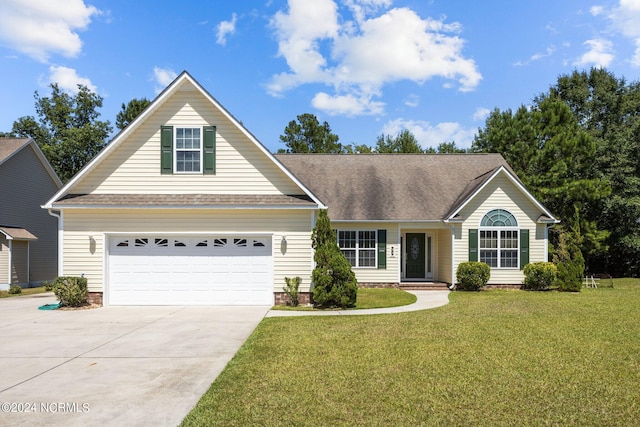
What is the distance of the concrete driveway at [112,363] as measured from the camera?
5246mm

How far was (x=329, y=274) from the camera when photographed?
13.4m

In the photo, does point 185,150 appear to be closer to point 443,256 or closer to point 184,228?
point 184,228

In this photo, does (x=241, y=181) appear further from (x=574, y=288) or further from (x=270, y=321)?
(x=574, y=288)

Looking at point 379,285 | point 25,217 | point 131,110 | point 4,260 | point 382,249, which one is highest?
point 131,110

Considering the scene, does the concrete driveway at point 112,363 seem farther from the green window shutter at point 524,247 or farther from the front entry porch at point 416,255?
the green window shutter at point 524,247

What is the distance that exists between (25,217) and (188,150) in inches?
618

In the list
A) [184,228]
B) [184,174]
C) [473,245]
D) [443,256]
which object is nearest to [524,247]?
[473,245]

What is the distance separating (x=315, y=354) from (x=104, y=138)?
34.6m

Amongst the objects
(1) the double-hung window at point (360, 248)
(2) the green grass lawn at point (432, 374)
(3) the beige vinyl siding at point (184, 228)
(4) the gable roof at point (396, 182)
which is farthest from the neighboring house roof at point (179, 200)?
(1) the double-hung window at point (360, 248)

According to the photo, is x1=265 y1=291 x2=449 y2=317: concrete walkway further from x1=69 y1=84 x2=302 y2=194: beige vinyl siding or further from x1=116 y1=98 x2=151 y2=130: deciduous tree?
x1=116 y1=98 x2=151 y2=130: deciduous tree

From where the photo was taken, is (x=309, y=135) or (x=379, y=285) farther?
(x=309, y=135)

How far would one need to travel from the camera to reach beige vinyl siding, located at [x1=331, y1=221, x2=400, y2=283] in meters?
19.5

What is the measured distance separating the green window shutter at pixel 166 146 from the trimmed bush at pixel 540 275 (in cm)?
1473

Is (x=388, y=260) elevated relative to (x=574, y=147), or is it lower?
lower
